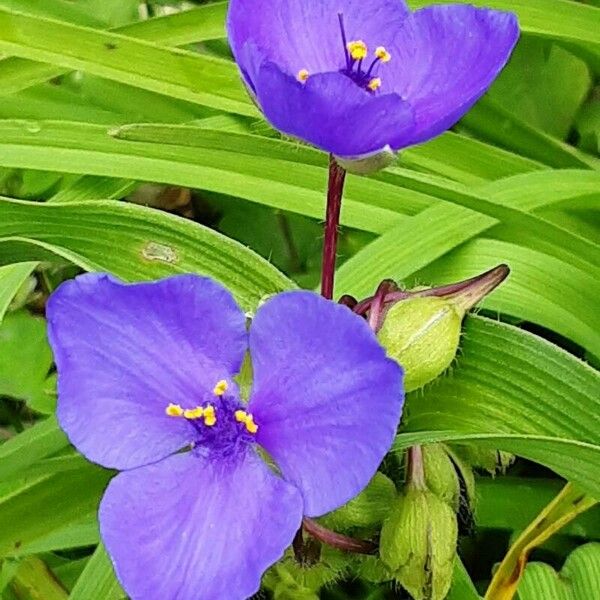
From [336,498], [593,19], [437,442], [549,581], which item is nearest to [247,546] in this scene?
[336,498]

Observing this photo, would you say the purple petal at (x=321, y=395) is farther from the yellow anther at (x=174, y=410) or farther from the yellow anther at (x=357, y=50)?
the yellow anther at (x=357, y=50)

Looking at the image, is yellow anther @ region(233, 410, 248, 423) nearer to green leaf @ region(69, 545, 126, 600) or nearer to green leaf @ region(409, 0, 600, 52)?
green leaf @ region(69, 545, 126, 600)

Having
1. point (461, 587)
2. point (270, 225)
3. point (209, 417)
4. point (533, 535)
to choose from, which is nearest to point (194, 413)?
point (209, 417)

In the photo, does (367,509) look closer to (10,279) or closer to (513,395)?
(513,395)

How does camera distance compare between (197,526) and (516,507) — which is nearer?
(197,526)

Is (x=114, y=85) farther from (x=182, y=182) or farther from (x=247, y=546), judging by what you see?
(x=247, y=546)

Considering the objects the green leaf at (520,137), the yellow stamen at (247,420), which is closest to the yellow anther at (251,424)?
the yellow stamen at (247,420)

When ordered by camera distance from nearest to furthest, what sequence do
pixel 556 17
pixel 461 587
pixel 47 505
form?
pixel 461 587, pixel 47 505, pixel 556 17
